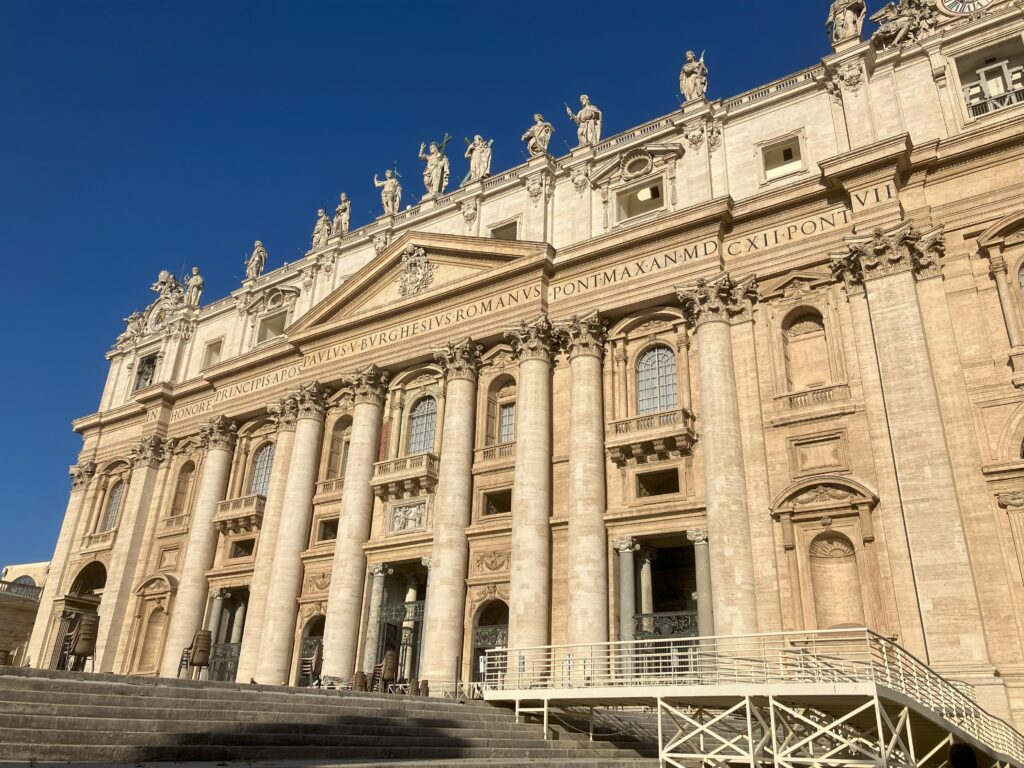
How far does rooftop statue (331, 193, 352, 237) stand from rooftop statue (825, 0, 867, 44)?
2176 centimetres

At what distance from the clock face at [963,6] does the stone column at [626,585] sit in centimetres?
1964

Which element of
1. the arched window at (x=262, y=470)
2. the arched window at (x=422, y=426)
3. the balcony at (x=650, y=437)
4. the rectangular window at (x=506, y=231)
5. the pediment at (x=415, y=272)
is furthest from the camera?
the arched window at (x=262, y=470)

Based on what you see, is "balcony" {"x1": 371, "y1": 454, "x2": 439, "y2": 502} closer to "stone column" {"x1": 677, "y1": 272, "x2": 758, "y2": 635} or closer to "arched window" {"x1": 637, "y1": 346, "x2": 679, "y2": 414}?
"arched window" {"x1": 637, "y1": 346, "x2": 679, "y2": 414}

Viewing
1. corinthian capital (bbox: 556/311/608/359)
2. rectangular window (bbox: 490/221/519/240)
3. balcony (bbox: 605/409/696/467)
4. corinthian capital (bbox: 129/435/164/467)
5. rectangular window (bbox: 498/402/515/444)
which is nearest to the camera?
balcony (bbox: 605/409/696/467)

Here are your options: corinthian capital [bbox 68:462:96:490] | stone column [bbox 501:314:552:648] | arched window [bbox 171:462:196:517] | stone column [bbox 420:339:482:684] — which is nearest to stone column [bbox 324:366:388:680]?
stone column [bbox 420:339:482:684]

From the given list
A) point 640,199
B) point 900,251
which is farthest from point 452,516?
point 900,251

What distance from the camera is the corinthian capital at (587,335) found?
27.2 metres

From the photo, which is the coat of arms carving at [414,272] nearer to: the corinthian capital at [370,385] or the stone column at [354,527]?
the corinthian capital at [370,385]

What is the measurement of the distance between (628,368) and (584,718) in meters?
11.6

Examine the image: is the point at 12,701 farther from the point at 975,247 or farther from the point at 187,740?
the point at 975,247

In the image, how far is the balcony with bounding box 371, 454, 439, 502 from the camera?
28.7 m

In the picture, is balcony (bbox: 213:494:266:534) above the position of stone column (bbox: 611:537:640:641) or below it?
above

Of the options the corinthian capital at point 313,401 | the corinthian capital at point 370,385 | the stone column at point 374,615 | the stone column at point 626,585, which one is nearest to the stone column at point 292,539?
Answer: the corinthian capital at point 313,401

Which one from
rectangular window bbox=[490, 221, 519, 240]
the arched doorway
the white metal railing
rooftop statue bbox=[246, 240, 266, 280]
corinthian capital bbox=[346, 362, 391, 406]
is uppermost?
rooftop statue bbox=[246, 240, 266, 280]
